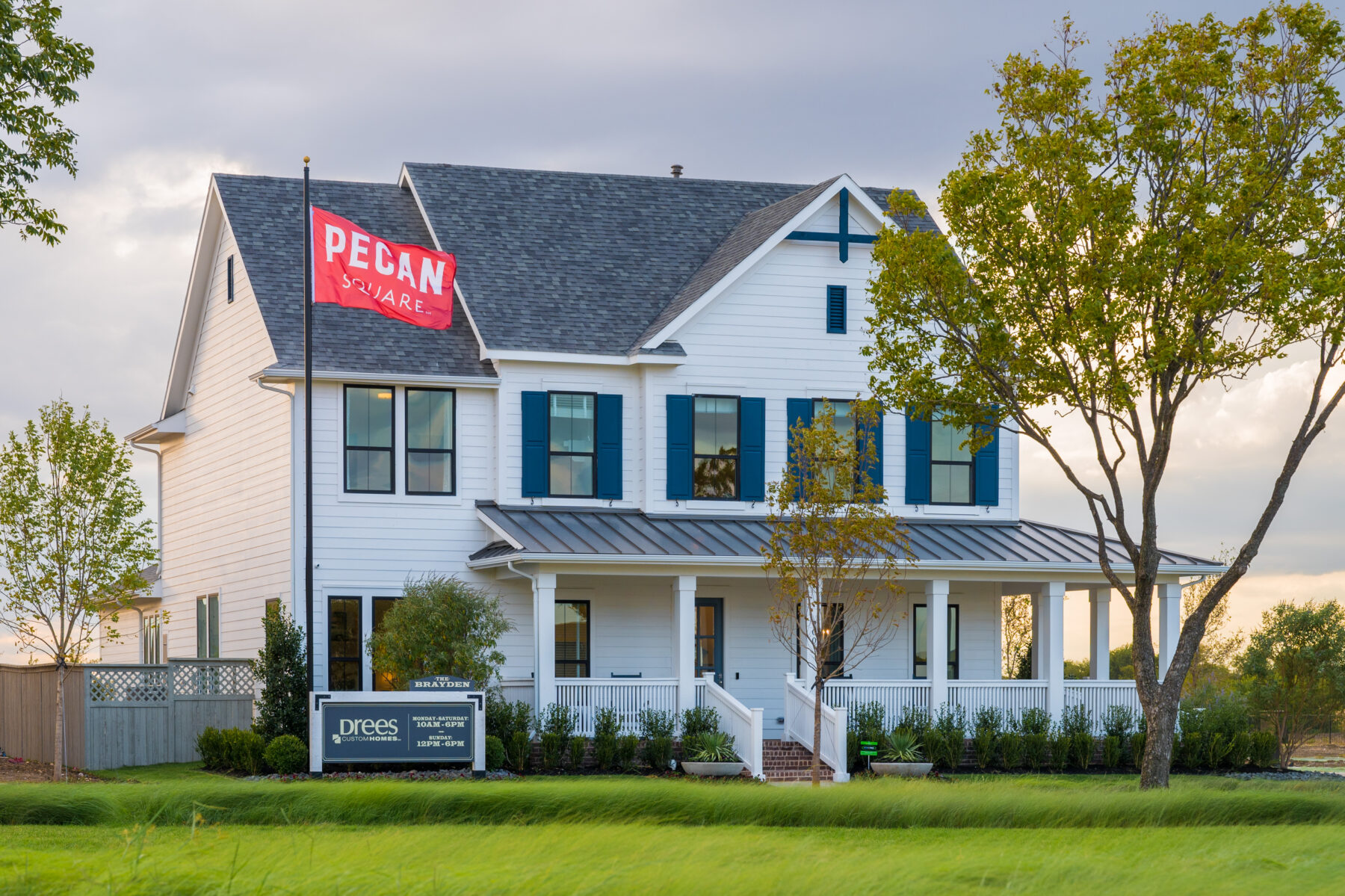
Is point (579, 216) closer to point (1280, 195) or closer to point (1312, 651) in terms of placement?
point (1280, 195)

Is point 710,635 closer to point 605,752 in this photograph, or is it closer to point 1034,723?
point 605,752

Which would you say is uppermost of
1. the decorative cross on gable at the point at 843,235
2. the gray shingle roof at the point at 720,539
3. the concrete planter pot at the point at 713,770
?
the decorative cross on gable at the point at 843,235

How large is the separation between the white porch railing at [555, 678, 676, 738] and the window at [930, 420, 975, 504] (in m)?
6.44

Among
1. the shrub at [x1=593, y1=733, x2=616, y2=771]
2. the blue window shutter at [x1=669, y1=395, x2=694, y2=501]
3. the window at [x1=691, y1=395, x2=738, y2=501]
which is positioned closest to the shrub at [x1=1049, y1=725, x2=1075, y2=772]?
the window at [x1=691, y1=395, x2=738, y2=501]

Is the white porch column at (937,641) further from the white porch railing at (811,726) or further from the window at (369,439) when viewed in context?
the window at (369,439)

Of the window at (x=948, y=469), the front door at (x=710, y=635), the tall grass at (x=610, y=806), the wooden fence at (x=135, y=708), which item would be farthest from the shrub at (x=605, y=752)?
the tall grass at (x=610, y=806)

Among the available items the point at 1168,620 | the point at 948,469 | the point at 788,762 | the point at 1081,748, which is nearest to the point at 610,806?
the point at 788,762

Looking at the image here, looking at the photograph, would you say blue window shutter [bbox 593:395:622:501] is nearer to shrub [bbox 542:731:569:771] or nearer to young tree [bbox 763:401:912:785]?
young tree [bbox 763:401:912:785]

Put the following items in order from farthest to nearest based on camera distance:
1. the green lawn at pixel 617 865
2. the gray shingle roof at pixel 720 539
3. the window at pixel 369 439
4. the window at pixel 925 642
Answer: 1. the window at pixel 925 642
2. the window at pixel 369 439
3. the gray shingle roof at pixel 720 539
4. the green lawn at pixel 617 865

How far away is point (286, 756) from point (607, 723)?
4.63 metres

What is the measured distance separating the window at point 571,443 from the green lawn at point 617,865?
14.8m

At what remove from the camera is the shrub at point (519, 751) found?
22250 mm

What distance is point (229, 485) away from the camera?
27234 mm

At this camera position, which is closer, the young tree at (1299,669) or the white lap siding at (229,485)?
the white lap siding at (229,485)
